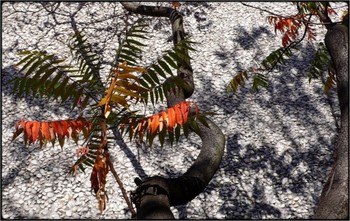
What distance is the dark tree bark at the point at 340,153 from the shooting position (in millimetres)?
2055

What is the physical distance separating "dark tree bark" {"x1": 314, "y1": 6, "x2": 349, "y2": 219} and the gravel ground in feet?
5.40

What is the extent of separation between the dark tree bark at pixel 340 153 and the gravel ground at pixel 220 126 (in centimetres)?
164

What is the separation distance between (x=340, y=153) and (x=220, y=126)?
2386mm

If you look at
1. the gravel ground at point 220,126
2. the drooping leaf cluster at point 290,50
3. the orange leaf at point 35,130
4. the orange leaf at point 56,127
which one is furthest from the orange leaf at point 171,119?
the gravel ground at point 220,126

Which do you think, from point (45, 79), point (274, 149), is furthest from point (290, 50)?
point (45, 79)

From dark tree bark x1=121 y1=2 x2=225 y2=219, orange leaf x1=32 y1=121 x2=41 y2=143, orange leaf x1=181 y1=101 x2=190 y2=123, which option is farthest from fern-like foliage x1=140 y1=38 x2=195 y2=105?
orange leaf x1=32 y1=121 x2=41 y2=143

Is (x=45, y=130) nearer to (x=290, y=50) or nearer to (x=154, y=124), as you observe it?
(x=154, y=124)

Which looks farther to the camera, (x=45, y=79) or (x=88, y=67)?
(x=88, y=67)

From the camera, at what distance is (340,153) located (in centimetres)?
228

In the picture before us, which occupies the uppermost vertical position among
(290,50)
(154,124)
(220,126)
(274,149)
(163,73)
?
(163,73)

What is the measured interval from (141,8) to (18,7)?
2.10 meters

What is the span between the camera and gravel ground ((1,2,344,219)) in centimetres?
384

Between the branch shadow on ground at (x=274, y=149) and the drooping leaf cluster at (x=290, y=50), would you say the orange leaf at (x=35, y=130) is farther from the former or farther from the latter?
the branch shadow on ground at (x=274, y=149)

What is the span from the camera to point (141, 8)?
610 centimetres
